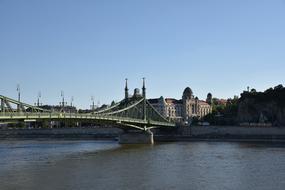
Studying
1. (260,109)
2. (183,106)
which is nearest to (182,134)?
(260,109)

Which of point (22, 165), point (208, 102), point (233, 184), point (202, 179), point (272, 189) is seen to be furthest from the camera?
point (208, 102)

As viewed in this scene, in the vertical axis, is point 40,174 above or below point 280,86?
below

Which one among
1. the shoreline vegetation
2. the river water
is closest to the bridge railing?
the river water

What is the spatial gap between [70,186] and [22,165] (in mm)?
11362

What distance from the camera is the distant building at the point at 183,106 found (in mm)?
154750

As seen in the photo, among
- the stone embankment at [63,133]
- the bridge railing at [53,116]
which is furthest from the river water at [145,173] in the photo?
the stone embankment at [63,133]

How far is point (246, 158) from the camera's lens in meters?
42.8

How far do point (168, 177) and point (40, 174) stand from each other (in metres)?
7.20

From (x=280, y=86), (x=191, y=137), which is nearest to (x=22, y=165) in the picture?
(x=191, y=137)

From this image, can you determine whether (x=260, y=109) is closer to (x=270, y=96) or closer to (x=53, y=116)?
(x=270, y=96)

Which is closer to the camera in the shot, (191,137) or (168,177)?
(168,177)

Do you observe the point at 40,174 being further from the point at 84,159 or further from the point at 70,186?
the point at 84,159

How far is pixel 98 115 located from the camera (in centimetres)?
5484

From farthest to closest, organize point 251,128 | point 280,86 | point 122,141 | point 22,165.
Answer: point 280,86
point 251,128
point 122,141
point 22,165
